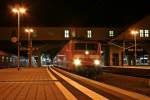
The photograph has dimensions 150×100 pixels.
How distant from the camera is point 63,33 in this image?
8631 cm

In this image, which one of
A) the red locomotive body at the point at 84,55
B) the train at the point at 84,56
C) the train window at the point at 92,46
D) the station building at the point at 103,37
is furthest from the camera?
the station building at the point at 103,37

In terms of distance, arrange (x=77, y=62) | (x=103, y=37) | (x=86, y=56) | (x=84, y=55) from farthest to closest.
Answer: (x=103, y=37)
(x=84, y=55)
(x=86, y=56)
(x=77, y=62)

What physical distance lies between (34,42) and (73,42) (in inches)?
2126

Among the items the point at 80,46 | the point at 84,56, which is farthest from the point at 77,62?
the point at 80,46

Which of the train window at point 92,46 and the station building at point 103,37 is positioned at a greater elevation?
the station building at point 103,37

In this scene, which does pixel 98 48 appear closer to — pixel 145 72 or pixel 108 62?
pixel 145 72

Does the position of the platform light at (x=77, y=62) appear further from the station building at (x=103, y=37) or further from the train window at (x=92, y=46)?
the station building at (x=103, y=37)

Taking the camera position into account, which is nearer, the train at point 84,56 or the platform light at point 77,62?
the train at point 84,56

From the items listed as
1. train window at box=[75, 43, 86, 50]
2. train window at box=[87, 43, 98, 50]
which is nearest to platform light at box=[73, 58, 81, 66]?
train window at box=[75, 43, 86, 50]

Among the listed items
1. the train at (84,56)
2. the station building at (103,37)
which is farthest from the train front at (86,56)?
the station building at (103,37)

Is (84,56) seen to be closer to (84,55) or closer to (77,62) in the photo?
(84,55)

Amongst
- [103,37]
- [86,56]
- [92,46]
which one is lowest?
[86,56]

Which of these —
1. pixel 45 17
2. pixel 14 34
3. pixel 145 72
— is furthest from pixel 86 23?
pixel 145 72

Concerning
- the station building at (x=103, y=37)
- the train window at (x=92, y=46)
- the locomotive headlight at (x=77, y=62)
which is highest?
the station building at (x=103, y=37)
